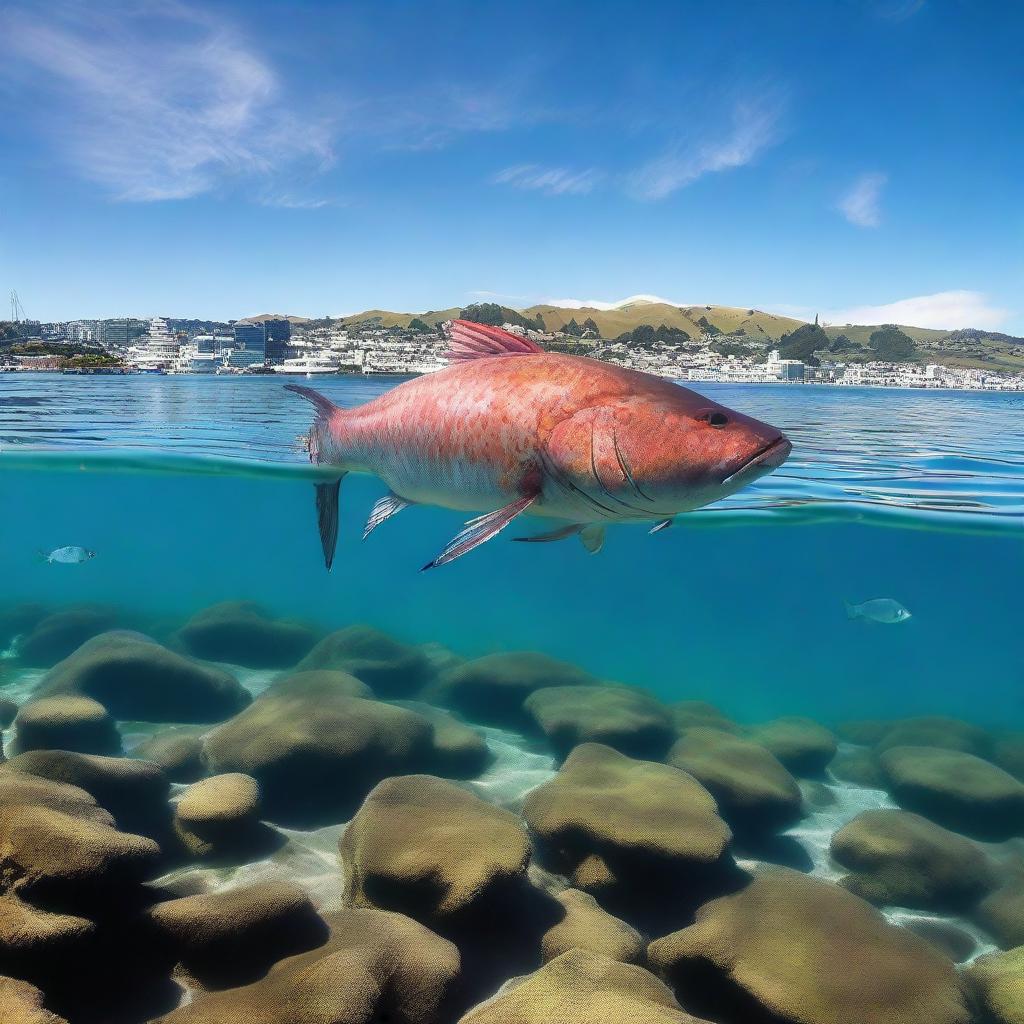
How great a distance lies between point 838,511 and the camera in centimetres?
1553

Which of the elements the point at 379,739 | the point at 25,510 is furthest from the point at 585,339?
the point at 25,510

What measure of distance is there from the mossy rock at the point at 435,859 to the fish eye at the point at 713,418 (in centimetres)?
425

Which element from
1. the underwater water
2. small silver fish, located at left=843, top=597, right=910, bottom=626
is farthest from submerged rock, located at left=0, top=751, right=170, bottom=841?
small silver fish, located at left=843, top=597, right=910, bottom=626

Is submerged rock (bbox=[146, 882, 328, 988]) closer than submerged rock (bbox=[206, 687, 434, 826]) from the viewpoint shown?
Yes

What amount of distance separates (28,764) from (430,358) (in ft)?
44.2

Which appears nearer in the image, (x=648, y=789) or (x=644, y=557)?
(x=648, y=789)

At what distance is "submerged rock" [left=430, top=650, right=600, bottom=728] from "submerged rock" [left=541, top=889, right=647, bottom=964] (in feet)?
19.5

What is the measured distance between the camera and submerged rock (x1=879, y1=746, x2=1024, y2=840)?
28.9 ft

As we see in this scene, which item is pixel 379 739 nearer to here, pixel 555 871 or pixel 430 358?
pixel 555 871

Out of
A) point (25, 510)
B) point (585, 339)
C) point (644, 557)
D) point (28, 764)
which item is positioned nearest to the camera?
point (28, 764)

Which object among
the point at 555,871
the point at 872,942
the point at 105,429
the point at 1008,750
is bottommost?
the point at 1008,750

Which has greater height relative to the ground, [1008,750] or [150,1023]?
[150,1023]

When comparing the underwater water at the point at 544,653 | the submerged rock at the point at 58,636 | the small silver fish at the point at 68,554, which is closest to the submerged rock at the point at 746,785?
the underwater water at the point at 544,653

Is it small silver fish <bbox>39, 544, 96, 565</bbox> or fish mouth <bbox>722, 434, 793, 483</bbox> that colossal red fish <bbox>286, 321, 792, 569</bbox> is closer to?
fish mouth <bbox>722, 434, 793, 483</bbox>
